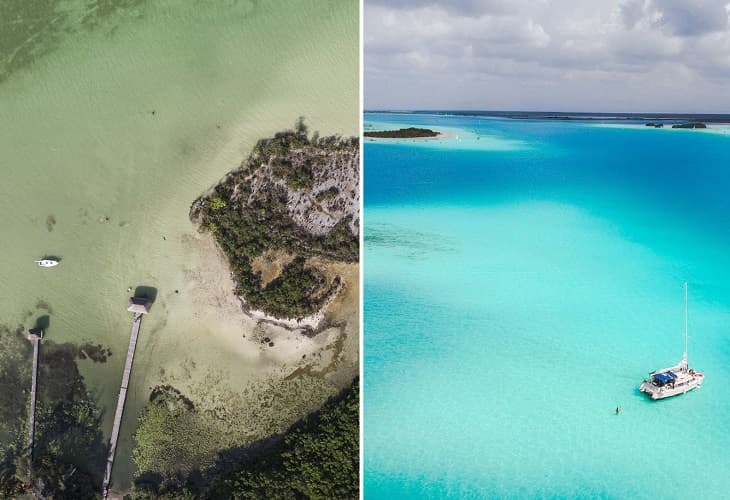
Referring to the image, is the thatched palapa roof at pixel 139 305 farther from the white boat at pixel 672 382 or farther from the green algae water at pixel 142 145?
the white boat at pixel 672 382

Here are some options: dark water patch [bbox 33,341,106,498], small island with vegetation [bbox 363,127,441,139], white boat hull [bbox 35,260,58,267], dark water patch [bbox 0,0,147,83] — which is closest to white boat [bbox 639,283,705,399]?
small island with vegetation [bbox 363,127,441,139]

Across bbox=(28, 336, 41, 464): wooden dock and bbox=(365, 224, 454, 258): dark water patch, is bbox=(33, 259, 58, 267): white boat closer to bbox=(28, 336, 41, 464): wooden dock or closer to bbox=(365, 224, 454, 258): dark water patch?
bbox=(28, 336, 41, 464): wooden dock

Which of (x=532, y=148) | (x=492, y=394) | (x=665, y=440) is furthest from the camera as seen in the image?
(x=532, y=148)

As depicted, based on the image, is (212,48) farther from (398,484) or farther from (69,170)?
(398,484)

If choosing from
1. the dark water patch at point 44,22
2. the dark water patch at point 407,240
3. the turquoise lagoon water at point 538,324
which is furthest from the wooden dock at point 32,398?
the dark water patch at point 407,240

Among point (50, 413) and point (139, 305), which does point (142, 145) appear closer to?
point (139, 305)

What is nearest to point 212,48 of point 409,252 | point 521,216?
point 409,252
